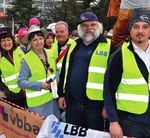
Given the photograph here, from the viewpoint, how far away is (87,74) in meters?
4.82

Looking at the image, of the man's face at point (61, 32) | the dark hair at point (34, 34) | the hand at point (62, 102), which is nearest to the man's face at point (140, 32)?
the hand at point (62, 102)

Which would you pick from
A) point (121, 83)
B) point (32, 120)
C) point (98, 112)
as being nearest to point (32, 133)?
point (32, 120)

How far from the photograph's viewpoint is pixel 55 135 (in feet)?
15.3

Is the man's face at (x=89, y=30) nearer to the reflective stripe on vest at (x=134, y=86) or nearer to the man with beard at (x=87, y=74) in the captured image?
the man with beard at (x=87, y=74)

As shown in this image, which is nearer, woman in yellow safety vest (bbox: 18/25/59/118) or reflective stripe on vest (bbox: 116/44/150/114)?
reflective stripe on vest (bbox: 116/44/150/114)

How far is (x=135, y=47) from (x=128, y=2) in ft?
4.47

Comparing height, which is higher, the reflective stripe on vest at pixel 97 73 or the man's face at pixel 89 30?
the man's face at pixel 89 30

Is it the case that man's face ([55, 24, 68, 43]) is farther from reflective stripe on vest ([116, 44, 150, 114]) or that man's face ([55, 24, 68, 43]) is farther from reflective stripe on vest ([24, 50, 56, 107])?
reflective stripe on vest ([116, 44, 150, 114])

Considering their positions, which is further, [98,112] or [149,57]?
[98,112]

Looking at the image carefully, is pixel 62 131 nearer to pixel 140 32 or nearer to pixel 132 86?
pixel 132 86

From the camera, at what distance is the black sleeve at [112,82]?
13.3 feet

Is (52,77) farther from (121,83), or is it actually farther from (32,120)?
(121,83)

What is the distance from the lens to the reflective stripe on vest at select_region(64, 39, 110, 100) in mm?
4762

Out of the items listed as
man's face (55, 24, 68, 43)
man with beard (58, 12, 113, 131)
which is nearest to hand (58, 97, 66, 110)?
man with beard (58, 12, 113, 131)
